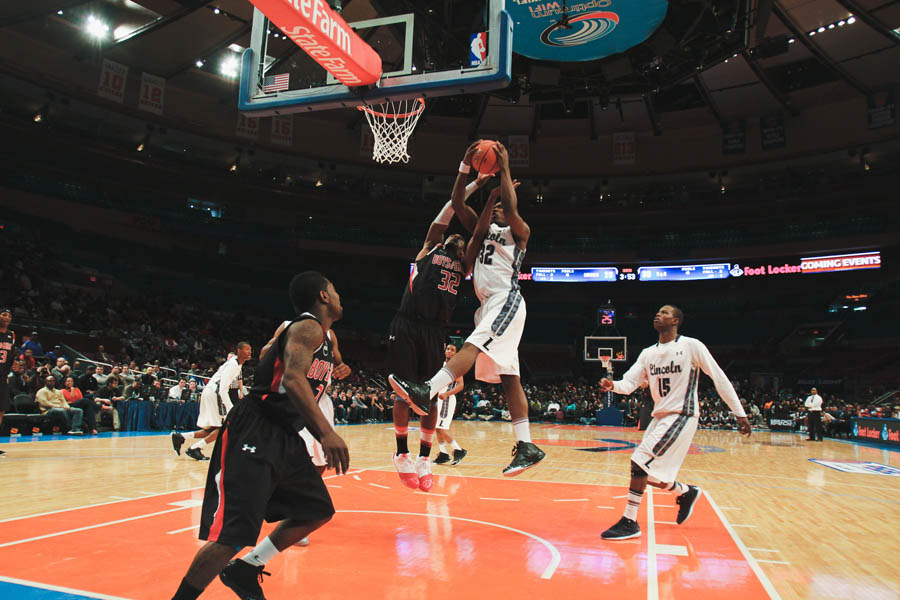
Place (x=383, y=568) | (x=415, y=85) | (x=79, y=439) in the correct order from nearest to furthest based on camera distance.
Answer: (x=383, y=568)
(x=415, y=85)
(x=79, y=439)

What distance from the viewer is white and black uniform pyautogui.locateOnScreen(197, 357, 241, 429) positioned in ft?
30.0

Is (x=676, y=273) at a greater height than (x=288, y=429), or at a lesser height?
greater

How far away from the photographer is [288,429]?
3.11 m

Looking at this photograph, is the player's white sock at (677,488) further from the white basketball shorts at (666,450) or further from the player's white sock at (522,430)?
the player's white sock at (522,430)

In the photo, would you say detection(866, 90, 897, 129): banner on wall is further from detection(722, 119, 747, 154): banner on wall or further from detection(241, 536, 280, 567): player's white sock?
detection(241, 536, 280, 567): player's white sock

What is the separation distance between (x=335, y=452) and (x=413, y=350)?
2446mm

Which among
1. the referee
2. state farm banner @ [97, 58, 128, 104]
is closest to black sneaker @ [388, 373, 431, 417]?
the referee

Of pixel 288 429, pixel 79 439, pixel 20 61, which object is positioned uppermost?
pixel 20 61

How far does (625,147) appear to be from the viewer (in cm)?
2964

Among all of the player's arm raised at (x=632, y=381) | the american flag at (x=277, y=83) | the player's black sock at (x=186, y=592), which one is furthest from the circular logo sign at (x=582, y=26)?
the player's black sock at (x=186, y=592)

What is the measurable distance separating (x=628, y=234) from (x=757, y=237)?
20.8ft

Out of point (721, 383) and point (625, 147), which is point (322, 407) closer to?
point (721, 383)

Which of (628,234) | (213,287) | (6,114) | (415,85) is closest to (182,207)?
(213,287)

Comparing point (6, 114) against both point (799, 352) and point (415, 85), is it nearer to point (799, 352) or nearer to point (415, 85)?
point (415, 85)
